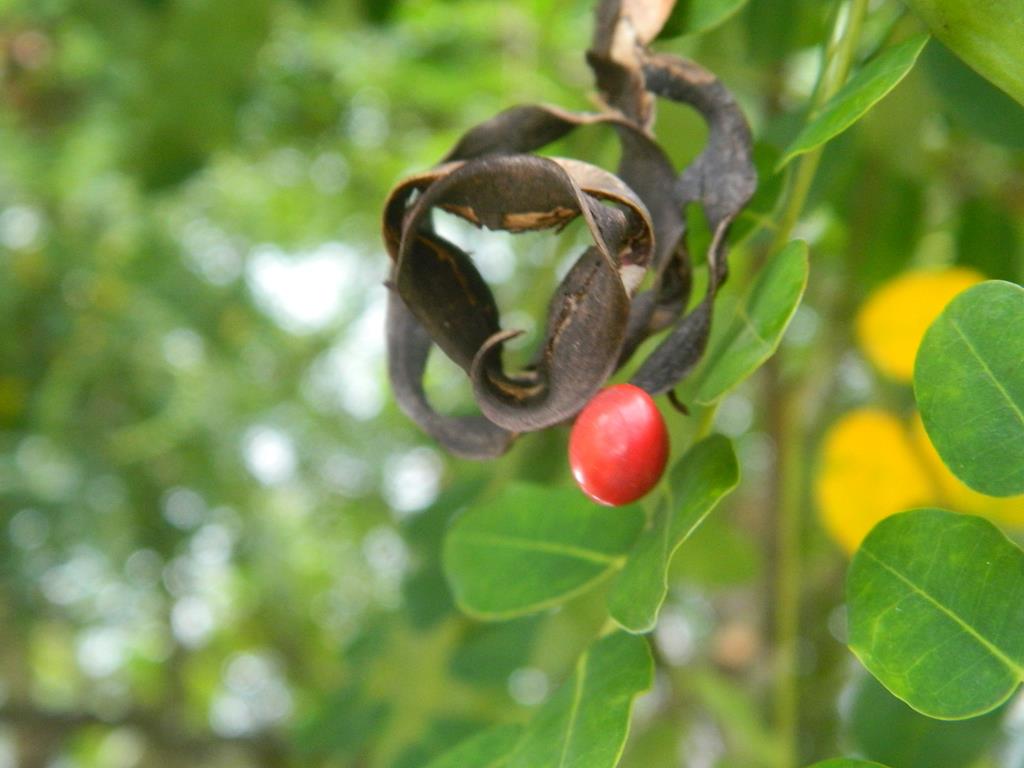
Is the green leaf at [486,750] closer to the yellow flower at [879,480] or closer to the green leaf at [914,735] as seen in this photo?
the green leaf at [914,735]

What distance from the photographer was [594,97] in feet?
1.32

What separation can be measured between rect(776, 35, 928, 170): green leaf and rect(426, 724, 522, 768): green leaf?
202 millimetres

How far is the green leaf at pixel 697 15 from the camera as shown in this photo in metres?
0.38

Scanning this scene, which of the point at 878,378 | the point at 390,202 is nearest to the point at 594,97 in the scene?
the point at 390,202

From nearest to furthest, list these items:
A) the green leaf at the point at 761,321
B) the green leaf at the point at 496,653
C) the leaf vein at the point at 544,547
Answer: the green leaf at the point at 761,321
the leaf vein at the point at 544,547
the green leaf at the point at 496,653

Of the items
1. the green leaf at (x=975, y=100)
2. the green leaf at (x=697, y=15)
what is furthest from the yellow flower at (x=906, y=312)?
the green leaf at (x=697, y=15)

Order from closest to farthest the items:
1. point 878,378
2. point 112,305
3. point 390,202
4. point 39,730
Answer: point 390,202 < point 878,378 < point 39,730 < point 112,305

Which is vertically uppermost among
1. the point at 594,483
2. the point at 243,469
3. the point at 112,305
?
the point at 594,483

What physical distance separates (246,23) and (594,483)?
758 mm

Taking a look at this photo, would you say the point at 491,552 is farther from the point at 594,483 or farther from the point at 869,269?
the point at 869,269

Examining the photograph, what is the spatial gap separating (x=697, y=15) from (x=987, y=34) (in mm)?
108

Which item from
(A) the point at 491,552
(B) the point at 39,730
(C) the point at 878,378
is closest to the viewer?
(A) the point at 491,552

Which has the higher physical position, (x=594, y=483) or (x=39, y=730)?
(x=594, y=483)

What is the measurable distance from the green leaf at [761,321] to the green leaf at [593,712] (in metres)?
0.08
